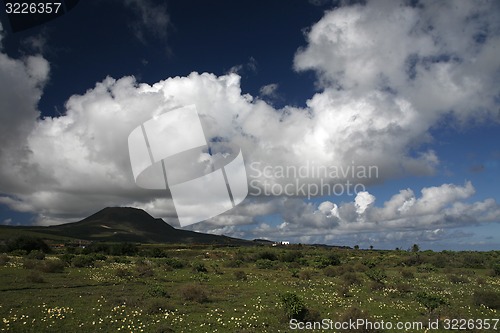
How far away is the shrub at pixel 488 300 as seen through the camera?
2275 cm

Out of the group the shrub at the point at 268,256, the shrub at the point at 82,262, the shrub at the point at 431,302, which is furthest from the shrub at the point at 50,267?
the shrub at the point at 268,256

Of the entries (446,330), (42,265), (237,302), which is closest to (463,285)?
(446,330)

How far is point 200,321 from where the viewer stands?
18422 millimetres

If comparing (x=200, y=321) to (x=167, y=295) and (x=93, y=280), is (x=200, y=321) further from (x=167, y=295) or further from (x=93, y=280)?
(x=93, y=280)

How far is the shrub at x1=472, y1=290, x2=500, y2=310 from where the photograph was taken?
22.8 metres

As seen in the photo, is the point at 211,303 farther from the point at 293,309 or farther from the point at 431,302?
the point at 431,302

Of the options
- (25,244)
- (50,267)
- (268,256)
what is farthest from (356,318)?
(25,244)

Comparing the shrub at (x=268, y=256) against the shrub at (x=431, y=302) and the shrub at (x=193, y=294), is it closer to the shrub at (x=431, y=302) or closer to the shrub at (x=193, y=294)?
the shrub at (x=193, y=294)

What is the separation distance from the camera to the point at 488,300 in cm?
2314

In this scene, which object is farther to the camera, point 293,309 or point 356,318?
point 293,309

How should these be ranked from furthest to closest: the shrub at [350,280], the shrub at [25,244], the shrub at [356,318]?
the shrub at [25,244], the shrub at [350,280], the shrub at [356,318]

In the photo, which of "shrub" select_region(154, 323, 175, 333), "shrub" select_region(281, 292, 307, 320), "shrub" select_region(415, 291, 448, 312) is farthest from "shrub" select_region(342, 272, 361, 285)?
"shrub" select_region(154, 323, 175, 333)

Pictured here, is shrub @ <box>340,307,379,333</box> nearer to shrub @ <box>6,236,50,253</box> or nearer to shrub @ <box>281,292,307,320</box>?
shrub @ <box>281,292,307,320</box>

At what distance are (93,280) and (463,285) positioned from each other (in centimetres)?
3284
